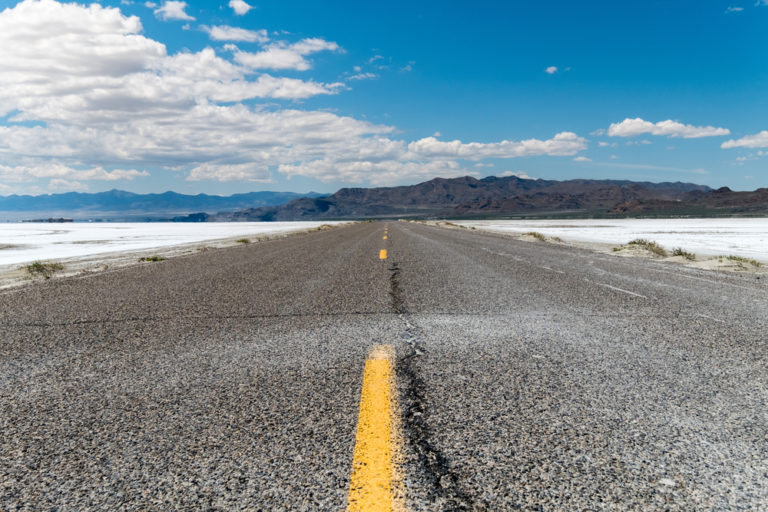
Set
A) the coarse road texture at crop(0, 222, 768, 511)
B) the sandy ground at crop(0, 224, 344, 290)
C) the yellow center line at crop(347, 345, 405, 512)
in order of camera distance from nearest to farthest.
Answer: the yellow center line at crop(347, 345, 405, 512) < the coarse road texture at crop(0, 222, 768, 511) < the sandy ground at crop(0, 224, 344, 290)

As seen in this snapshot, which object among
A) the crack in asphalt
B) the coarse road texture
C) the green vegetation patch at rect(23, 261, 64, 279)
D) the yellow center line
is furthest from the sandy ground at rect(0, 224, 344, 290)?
the yellow center line

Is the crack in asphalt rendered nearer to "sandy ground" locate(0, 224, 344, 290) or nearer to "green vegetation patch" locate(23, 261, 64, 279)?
"sandy ground" locate(0, 224, 344, 290)

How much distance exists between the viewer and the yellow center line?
5.95 feet

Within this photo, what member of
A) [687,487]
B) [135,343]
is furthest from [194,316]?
[687,487]

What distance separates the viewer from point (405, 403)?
109 inches

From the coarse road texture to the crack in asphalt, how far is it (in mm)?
12

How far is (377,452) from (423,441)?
25 cm

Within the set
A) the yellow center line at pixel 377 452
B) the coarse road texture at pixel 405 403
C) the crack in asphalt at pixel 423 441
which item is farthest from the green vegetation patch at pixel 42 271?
the yellow center line at pixel 377 452

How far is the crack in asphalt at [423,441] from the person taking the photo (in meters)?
1.82

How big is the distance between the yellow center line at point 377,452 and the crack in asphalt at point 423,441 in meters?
0.08

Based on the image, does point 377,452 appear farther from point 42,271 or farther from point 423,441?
point 42,271

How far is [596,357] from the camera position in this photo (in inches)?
149

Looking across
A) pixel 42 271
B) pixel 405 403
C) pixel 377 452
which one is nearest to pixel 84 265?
pixel 42 271

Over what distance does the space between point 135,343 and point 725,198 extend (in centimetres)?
24196
